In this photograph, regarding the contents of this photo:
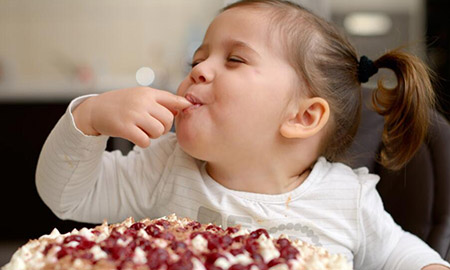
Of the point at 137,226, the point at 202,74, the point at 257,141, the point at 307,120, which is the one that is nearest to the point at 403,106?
the point at 307,120

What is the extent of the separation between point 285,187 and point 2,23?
3.52 m

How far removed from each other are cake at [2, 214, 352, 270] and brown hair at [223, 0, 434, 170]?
0.52 m

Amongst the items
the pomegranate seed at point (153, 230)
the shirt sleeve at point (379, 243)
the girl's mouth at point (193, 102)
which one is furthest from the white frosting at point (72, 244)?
the shirt sleeve at point (379, 243)

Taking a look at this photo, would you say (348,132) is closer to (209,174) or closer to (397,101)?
(397,101)

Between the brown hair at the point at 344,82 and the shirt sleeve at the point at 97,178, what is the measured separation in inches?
14.6

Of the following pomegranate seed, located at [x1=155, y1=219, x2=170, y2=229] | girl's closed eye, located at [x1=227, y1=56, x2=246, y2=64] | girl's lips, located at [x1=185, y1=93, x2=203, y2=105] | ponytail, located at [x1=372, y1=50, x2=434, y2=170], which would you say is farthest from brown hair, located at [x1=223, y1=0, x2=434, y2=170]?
pomegranate seed, located at [x1=155, y1=219, x2=170, y2=229]

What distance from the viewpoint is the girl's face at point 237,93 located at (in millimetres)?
1182

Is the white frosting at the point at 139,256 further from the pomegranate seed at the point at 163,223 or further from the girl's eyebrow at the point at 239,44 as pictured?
the girl's eyebrow at the point at 239,44

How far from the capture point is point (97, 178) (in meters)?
1.34

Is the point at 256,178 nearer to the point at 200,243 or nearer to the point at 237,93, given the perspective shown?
the point at 237,93

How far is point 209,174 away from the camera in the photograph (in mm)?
1322

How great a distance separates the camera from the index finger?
1.14 metres

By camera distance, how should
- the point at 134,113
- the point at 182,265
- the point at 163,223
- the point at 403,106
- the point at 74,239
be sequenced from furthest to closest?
the point at 403,106 → the point at 134,113 → the point at 163,223 → the point at 74,239 → the point at 182,265

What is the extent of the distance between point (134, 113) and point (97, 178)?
0.96 feet
